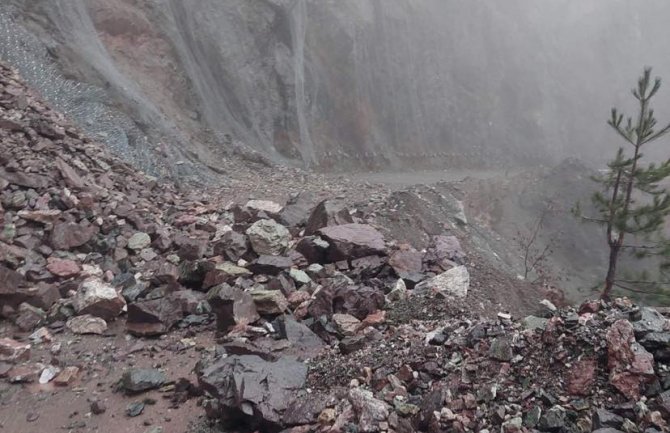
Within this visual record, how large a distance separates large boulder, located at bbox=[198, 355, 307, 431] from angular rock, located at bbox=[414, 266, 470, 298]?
236cm

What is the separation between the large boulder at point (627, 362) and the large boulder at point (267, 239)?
4.79 m

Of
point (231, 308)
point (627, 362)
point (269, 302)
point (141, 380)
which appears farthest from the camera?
point (269, 302)

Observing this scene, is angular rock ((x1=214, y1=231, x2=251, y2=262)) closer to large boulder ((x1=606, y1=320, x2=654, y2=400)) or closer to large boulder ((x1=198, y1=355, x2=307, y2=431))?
large boulder ((x1=198, y1=355, x2=307, y2=431))

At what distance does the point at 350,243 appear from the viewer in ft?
24.2

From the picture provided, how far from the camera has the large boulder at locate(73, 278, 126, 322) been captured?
5898 mm

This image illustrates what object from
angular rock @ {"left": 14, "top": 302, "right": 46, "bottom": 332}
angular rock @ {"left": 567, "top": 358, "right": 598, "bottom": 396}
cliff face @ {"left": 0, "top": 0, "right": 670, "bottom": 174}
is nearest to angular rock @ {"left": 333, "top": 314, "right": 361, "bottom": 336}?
angular rock @ {"left": 567, "top": 358, "right": 598, "bottom": 396}

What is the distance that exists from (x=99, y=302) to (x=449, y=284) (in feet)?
14.0

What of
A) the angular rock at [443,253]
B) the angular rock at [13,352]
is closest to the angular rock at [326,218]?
Answer: the angular rock at [443,253]

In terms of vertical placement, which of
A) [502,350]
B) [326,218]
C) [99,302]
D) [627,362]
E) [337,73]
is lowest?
[99,302]

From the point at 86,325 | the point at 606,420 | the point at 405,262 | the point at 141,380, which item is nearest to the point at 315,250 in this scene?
the point at 405,262

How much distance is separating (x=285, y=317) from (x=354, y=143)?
20.2 meters

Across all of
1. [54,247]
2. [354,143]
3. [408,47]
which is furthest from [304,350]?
[408,47]

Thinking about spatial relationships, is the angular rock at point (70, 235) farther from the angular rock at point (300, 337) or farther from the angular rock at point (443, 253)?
the angular rock at point (443, 253)

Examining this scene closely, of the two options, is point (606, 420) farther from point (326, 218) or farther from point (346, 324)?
point (326, 218)
